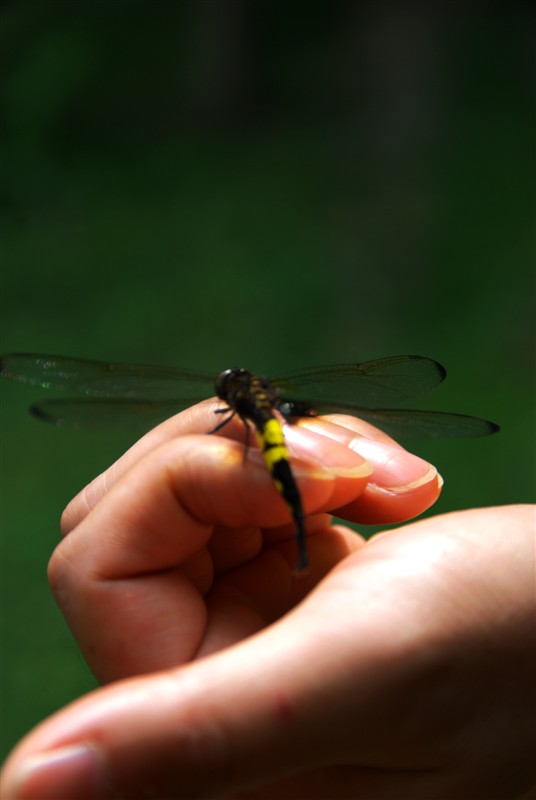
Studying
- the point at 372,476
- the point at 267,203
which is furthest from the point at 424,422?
the point at 267,203

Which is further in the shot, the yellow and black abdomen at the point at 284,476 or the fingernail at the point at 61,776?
the yellow and black abdomen at the point at 284,476

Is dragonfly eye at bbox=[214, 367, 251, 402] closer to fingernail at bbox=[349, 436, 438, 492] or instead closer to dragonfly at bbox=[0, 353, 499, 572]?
dragonfly at bbox=[0, 353, 499, 572]

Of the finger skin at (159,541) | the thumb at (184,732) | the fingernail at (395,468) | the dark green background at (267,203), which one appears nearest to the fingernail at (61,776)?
the thumb at (184,732)

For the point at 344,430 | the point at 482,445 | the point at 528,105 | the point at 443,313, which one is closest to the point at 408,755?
the point at 344,430

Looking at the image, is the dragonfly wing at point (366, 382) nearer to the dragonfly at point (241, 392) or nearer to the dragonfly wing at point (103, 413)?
the dragonfly at point (241, 392)

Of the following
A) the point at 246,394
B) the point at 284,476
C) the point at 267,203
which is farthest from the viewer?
the point at 267,203

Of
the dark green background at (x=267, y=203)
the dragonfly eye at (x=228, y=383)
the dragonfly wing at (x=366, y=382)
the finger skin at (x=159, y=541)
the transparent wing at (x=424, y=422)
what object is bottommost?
the finger skin at (x=159, y=541)

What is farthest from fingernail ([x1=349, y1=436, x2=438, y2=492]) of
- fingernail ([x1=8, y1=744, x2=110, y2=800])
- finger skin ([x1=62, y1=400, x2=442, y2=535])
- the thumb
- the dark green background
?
the dark green background

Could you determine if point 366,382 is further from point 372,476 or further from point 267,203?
point 267,203

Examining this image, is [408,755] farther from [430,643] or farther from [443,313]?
[443,313]
